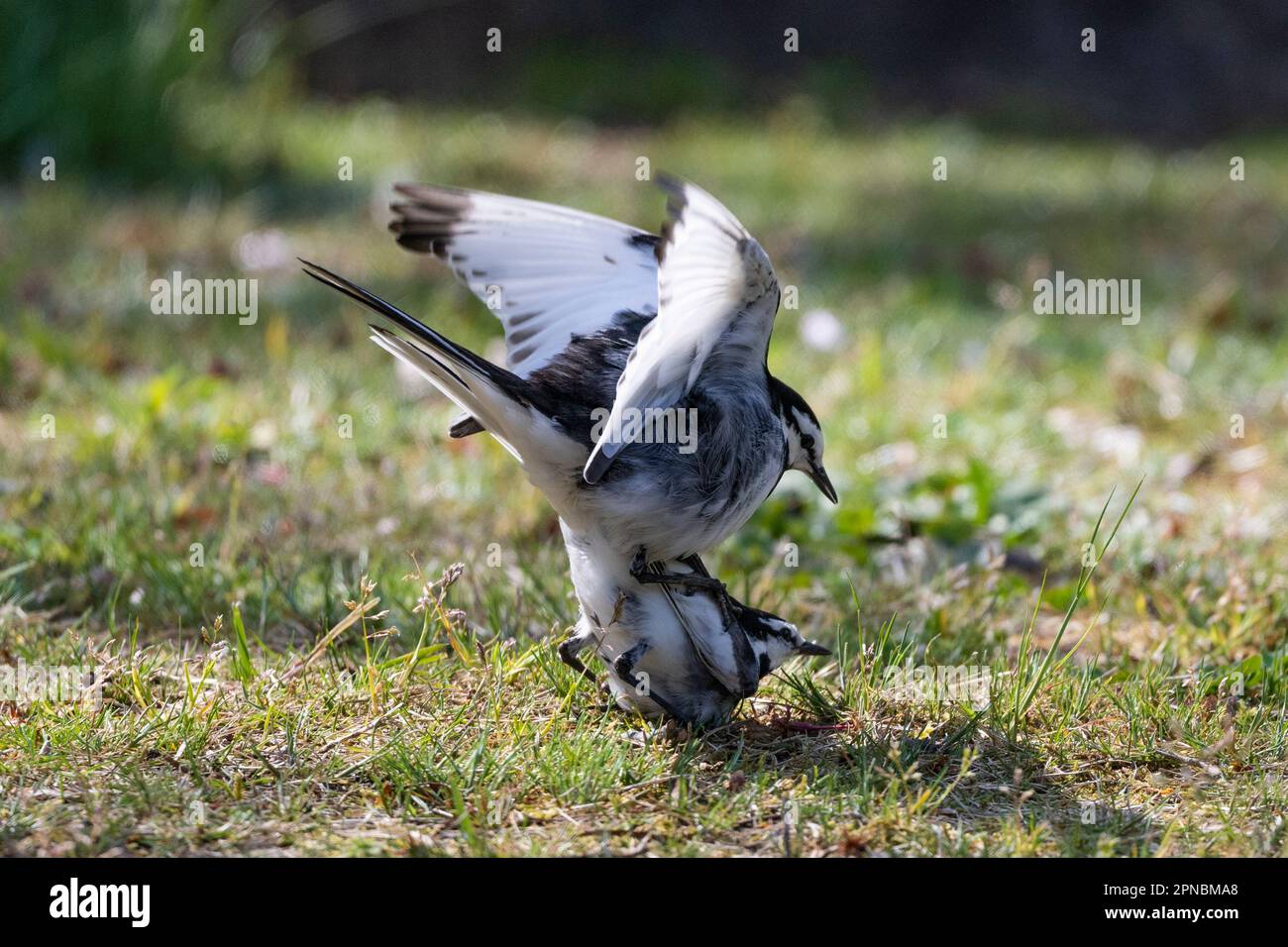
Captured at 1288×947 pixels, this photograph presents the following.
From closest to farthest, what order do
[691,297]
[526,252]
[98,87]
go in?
1. [691,297]
2. [526,252]
3. [98,87]

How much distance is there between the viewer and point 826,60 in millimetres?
12273

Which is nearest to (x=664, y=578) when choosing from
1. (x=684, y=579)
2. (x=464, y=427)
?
(x=684, y=579)

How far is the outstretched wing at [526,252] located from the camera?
3160 millimetres

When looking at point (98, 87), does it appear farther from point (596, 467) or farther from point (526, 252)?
point (596, 467)

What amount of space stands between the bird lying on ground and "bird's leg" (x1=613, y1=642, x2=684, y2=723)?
0.03 m

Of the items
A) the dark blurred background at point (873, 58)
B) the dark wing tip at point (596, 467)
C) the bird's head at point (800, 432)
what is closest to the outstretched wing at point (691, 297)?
the dark wing tip at point (596, 467)

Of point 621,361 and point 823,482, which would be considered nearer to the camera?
point 621,361

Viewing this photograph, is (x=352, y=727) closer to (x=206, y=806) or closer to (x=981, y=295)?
(x=206, y=806)

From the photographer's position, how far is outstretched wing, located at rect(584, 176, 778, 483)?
242cm

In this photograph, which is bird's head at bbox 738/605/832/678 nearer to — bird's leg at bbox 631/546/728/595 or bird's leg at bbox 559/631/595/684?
bird's leg at bbox 631/546/728/595

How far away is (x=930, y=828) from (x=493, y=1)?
10.5 metres

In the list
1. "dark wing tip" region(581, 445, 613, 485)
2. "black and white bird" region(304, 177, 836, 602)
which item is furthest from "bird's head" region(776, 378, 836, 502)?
"dark wing tip" region(581, 445, 613, 485)

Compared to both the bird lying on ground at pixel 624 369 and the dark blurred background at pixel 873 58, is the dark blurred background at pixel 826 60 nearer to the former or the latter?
the dark blurred background at pixel 873 58

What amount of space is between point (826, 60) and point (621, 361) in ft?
33.1
